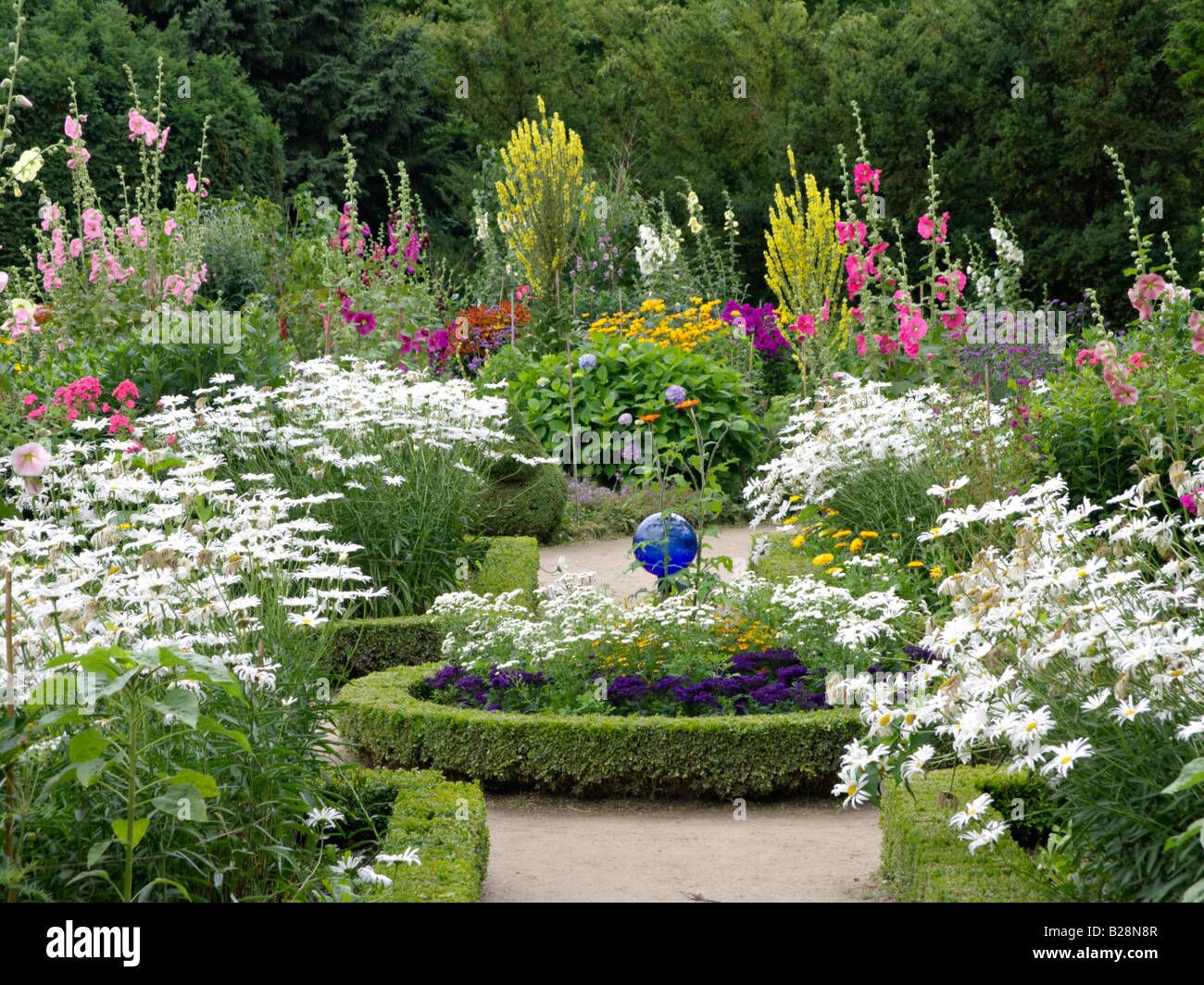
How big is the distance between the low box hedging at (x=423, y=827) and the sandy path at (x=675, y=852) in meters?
0.22

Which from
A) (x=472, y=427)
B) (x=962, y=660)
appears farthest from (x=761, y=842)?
(x=472, y=427)

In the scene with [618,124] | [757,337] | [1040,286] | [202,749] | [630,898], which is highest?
[618,124]

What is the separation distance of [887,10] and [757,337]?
10.00m

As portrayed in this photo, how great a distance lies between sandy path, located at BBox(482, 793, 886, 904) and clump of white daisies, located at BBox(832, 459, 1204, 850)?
69cm

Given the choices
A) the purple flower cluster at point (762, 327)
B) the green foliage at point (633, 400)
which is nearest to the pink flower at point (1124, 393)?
the green foliage at point (633, 400)

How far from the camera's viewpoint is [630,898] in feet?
10.5

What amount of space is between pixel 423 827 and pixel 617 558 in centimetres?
476

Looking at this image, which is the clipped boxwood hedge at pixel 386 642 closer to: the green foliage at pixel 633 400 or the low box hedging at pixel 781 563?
the low box hedging at pixel 781 563

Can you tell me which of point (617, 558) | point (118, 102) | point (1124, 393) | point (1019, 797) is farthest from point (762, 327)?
point (118, 102)

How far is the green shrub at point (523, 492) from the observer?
7.92 metres

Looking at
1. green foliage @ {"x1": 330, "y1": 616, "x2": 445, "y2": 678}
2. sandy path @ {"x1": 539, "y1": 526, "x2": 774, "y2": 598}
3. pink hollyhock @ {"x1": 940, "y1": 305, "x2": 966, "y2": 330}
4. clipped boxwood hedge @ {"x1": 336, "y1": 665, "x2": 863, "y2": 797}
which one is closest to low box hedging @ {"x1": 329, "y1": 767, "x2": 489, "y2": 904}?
clipped boxwood hedge @ {"x1": 336, "y1": 665, "x2": 863, "y2": 797}

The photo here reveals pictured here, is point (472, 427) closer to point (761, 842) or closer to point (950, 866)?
point (761, 842)

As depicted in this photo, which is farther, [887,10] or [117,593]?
[887,10]
